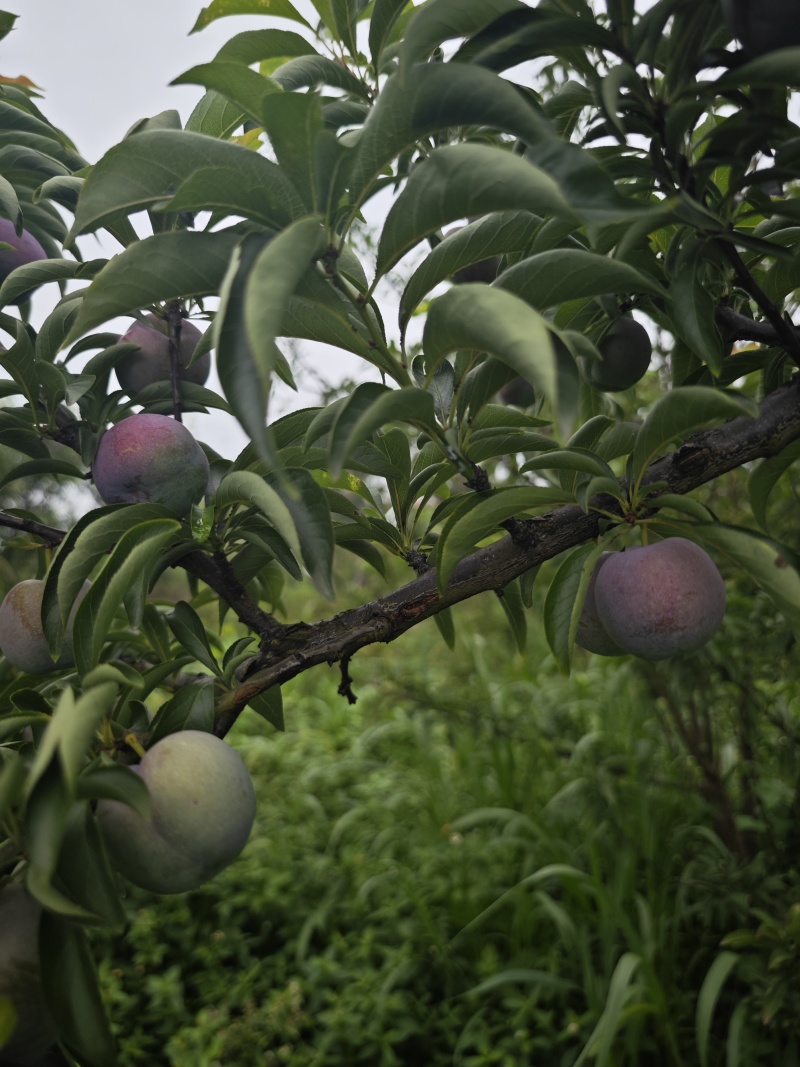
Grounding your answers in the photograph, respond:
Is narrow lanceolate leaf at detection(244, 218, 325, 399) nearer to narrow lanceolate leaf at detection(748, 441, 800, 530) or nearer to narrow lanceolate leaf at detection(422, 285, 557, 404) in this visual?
narrow lanceolate leaf at detection(422, 285, 557, 404)

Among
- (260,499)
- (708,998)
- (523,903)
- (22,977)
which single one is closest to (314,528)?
(260,499)

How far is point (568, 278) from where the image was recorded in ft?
1.75

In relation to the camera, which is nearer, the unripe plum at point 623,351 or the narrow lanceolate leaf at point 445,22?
the narrow lanceolate leaf at point 445,22

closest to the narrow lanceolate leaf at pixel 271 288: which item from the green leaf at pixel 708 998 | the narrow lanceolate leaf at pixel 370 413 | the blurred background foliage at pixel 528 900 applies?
the narrow lanceolate leaf at pixel 370 413

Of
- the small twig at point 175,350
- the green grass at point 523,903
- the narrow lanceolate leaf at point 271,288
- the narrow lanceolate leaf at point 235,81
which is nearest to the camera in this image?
the narrow lanceolate leaf at point 271,288

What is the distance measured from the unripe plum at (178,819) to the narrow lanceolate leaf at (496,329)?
0.33m

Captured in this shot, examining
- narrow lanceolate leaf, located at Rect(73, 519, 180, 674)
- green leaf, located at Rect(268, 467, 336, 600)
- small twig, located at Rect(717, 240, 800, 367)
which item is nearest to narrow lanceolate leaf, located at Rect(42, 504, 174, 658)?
narrow lanceolate leaf, located at Rect(73, 519, 180, 674)

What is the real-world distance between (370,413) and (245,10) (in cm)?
42

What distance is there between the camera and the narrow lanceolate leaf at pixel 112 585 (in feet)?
1.94

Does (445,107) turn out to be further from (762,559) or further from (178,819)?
(178,819)

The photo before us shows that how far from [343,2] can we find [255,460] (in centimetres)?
40

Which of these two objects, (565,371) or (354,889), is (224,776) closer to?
(565,371)

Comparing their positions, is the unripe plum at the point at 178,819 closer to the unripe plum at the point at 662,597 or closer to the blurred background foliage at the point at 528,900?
the unripe plum at the point at 662,597

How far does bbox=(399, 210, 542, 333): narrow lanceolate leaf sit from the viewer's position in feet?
1.95
